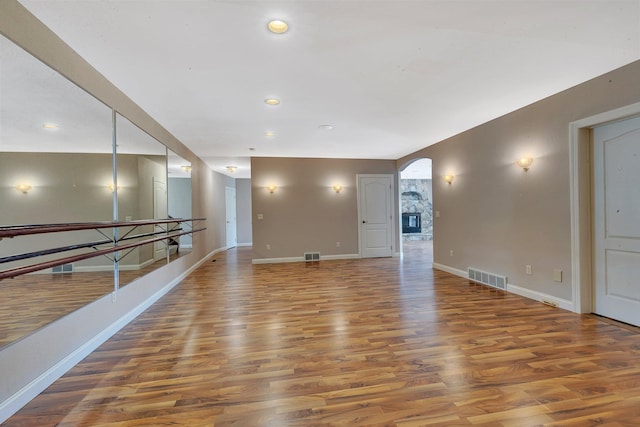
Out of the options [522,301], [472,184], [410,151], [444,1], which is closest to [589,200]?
[522,301]

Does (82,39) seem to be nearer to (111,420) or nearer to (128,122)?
(128,122)

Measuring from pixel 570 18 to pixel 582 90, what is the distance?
145 cm

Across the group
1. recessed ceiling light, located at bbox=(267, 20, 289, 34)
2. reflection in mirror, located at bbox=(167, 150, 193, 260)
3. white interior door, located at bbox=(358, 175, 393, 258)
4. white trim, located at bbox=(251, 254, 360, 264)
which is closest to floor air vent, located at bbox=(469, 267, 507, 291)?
white interior door, located at bbox=(358, 175, 393, 258)

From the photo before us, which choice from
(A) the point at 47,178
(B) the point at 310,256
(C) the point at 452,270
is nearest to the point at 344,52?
(A) the point at 47,178

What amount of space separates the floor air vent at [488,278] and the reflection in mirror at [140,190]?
15.6 feet

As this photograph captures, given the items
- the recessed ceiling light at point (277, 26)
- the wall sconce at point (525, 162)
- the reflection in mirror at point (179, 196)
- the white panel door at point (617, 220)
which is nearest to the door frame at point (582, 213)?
the white panel door at point (617, 220)

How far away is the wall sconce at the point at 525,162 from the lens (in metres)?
3.50

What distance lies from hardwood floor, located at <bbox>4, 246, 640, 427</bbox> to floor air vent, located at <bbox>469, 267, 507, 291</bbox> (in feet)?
1.49

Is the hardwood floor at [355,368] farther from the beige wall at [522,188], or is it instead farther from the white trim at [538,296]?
the beige wall at [522,188]

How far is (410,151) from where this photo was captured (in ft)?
20.3

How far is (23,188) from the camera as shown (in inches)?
72.0

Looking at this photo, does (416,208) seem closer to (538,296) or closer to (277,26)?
(538,296)

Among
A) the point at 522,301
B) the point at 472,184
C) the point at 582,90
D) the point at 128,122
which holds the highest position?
the point at 582,90

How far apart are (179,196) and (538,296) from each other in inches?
222
